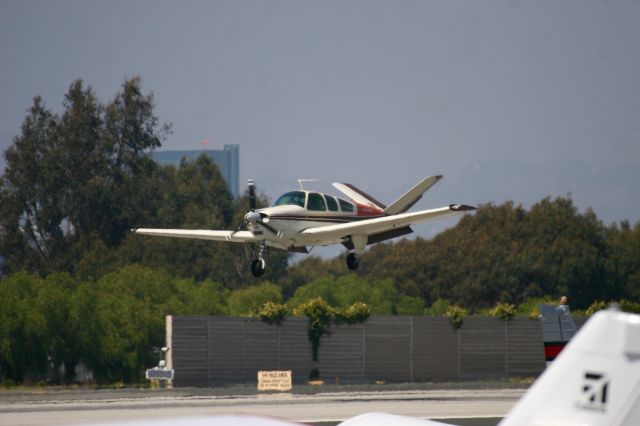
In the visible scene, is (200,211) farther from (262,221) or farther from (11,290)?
(262,221)

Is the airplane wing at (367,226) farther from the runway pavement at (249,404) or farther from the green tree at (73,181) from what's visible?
the green tree at (73,181)

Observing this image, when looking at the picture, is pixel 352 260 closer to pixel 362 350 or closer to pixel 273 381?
pixel 273 381

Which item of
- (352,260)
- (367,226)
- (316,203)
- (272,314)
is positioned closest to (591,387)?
(316,203)

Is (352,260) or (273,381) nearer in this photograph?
(273,381)

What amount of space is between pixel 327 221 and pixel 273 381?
5.09 metres

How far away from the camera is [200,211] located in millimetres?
85938

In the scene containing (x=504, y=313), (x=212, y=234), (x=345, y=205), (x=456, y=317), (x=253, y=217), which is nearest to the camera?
(x=253, y=217)

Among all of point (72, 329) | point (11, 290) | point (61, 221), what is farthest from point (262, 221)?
point (61, 221)

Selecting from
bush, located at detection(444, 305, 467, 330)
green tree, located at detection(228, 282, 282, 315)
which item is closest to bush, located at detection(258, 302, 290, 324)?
bush, located at detection(444, 305, 467, 330)

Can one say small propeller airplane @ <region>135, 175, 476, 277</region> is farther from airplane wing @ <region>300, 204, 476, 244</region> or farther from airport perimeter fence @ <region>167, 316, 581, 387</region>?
airport perimeter fence @ <region>167, 316, 581, 387</region>

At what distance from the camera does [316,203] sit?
3300cm

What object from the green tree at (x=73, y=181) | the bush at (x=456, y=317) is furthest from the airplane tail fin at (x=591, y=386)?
the green tree at (x=73, y=181)

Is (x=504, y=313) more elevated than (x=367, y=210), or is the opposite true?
(x=367, y=210)

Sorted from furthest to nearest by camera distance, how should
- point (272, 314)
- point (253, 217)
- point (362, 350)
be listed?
1. point (362, 350)
2. point (272, 314)
3. point (253, 217)
